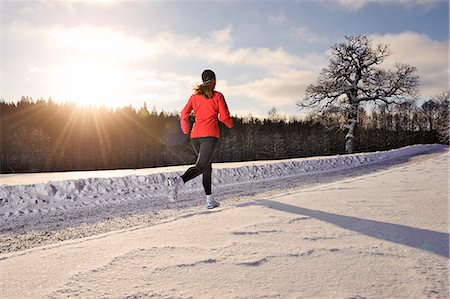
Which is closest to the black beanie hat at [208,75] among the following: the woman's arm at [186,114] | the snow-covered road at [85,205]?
the woman's arm at [186,114]

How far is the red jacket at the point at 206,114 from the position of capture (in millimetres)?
4984

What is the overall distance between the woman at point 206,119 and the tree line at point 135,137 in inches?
926

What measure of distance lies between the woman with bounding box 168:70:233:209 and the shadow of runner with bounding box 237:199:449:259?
1.85m

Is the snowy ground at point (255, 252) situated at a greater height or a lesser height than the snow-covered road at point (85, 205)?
greater

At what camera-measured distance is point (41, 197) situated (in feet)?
22.9

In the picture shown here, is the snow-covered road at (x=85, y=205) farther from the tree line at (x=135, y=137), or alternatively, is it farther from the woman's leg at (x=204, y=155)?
the tree line at (x=135, y=137)

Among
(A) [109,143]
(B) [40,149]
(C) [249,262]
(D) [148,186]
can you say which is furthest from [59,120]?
(C) [249,262]

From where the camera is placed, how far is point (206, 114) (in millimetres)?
5047

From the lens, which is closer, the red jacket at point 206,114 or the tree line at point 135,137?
the red jacket at point 206,114

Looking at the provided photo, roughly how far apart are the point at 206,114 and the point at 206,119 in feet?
0.25

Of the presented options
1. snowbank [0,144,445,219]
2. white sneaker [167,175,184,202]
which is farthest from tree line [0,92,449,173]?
white sneaker [167,175,184,202]

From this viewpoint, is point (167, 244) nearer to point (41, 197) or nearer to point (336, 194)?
point (336, 194)

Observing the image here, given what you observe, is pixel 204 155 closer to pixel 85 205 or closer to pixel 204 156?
pixel 204 156

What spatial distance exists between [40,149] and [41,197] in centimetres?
2933
